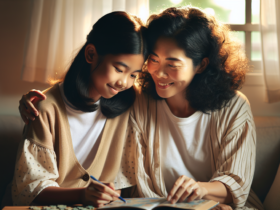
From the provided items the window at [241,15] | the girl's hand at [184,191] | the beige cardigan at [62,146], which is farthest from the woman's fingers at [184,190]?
the window at [241,15]

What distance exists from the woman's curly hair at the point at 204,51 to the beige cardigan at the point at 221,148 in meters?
0.07

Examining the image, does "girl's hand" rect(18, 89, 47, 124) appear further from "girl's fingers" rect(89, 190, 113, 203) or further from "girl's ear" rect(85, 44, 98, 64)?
"girl's fingers" rect(89, 190, 113, 203)

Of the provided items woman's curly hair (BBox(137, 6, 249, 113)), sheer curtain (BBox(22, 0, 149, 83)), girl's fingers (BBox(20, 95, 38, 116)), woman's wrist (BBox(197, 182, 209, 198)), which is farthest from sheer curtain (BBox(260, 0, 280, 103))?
girl's fingers (BBox(20, 95, 38, 116))

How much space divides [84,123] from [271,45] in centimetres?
121

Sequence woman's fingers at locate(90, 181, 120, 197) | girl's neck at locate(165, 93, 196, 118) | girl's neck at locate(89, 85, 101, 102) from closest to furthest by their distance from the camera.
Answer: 1. woman's fingers at locate(90, 181, 120, 197)
2. girl's neck at locate(89, 85, 101, 102)
3. girl's neck at locate(165, 93, 196, 118)

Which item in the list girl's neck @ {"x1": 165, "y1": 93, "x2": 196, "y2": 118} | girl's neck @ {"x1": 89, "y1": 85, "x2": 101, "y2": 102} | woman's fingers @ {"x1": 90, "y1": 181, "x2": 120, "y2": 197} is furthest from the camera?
girl's neck @ {"x1": 165, "y1": 93, "x2": 196, "y2": 118}

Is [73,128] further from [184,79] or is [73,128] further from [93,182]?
[184,79]

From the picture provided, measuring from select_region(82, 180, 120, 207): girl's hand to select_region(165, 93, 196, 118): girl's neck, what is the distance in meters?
0.58

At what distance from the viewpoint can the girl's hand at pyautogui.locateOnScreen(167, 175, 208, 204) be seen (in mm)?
979

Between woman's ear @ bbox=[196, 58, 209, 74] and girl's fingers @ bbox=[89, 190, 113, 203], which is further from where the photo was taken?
woman's ear @ bbox=[196, 58, 209, 74]

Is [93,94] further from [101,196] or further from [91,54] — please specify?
[101,196]

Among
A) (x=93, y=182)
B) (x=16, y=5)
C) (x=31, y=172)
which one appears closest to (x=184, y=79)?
(x=93, y=182)

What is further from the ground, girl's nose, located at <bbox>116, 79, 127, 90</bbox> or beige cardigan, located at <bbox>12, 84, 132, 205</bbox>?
girl's nose, located at <bbox>116, 79, 127, 90</bbox>

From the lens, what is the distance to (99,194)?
0.96 metres
